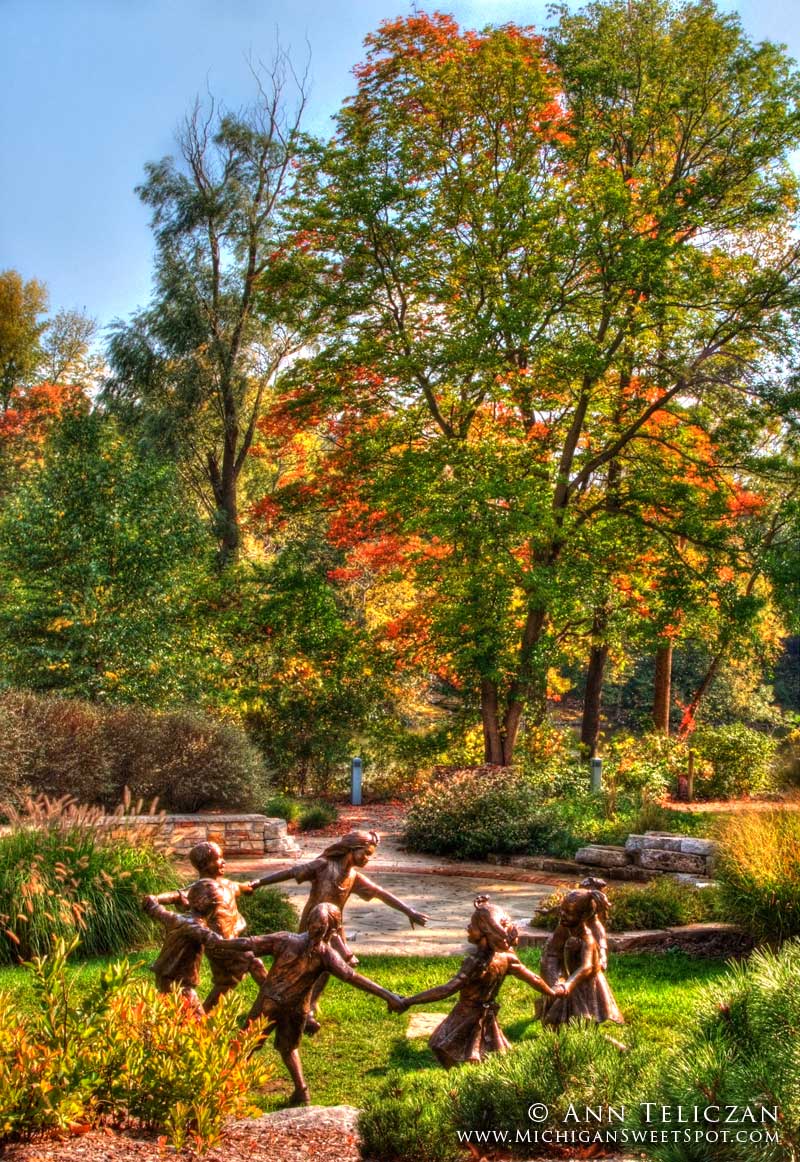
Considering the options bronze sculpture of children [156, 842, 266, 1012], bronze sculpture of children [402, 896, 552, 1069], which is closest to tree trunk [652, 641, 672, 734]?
bronze sculpture of children [156, 842, 266, 1012]

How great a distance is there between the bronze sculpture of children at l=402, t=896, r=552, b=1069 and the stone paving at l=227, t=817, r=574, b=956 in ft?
11.1

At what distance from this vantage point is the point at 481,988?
201 inches

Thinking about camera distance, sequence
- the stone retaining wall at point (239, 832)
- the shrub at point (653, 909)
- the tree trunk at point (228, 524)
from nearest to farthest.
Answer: the shrub at point (653, 909)
the stone retaining wall at point (239, 832)
the tree trunk at point (228, 524)

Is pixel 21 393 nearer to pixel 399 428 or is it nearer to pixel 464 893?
pixel 399 428

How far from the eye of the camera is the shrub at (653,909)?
8.98m

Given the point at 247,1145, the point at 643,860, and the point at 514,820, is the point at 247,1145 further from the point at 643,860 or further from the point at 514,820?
the point at 514,820

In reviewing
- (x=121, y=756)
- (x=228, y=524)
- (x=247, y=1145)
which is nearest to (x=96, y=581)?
(x=121, y=756)

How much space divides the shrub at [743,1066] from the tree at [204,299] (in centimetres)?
2085

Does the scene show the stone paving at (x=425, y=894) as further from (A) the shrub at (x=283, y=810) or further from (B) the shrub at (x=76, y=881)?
(B) the shrub at (x=76, y=881)

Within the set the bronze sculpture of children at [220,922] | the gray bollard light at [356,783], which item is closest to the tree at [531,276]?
the gray bollard light at [356,783]

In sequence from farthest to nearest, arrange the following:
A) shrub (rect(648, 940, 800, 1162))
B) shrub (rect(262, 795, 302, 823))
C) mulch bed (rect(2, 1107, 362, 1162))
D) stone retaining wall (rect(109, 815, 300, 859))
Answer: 1. shrub (rect(262, 795, 302, 823))
2. stone retaining wall (rect(109, 815, 300, 859))
3. mulch bed (rect(2, 1107, 362, 1162))
4. shrub (rect(648, 940, 800, 1162))

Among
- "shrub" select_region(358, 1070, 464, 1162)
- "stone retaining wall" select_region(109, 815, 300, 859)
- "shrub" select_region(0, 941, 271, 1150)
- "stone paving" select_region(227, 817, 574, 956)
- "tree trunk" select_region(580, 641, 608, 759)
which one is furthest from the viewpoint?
"tree trunk" select_region(580, 641, 608, 759)

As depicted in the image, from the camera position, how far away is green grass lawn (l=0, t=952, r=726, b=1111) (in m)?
5.62

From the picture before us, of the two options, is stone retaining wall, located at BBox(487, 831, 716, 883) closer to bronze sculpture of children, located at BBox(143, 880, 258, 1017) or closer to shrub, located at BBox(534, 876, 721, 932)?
shrub, located at BBox(534, 876, 721, 932)
